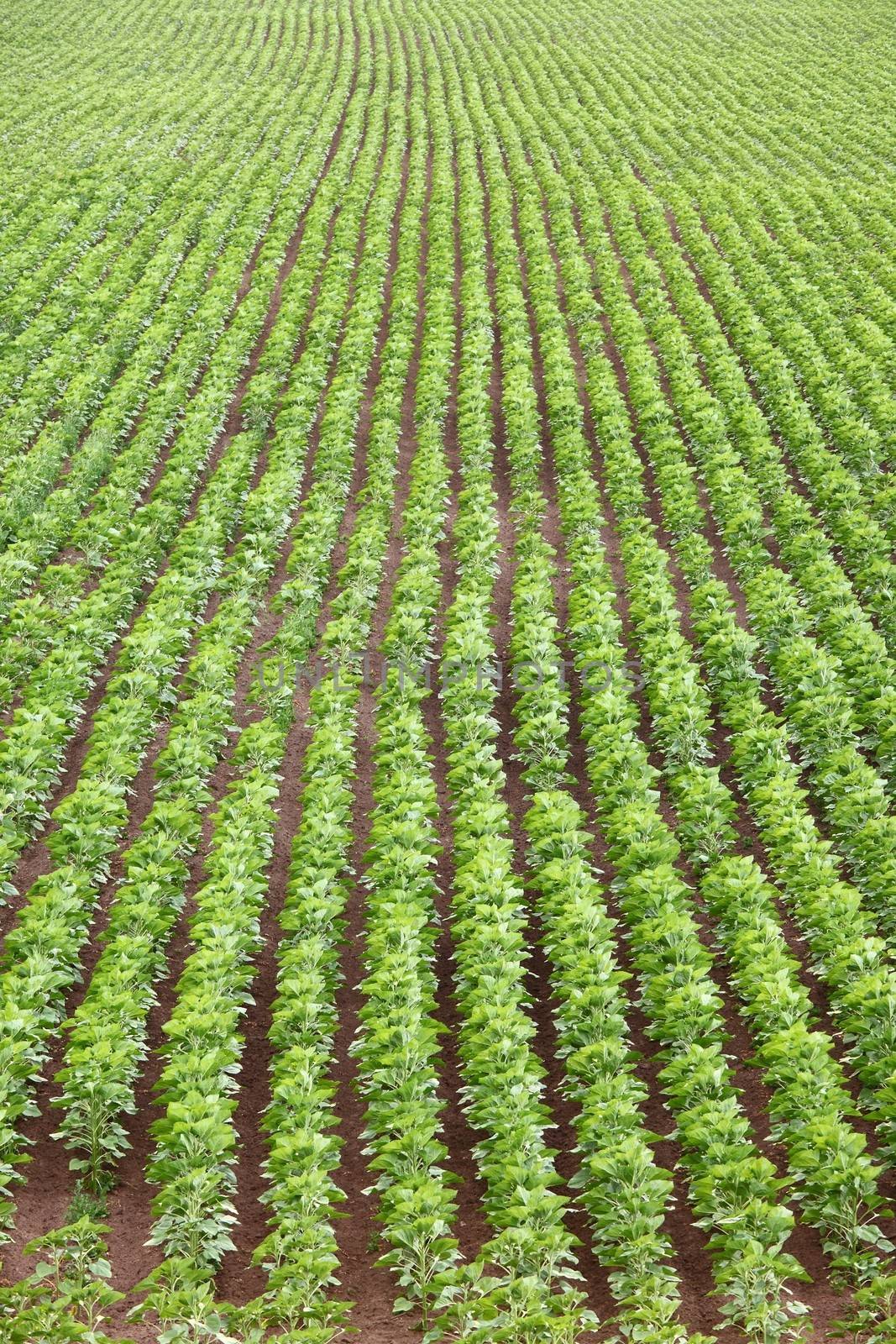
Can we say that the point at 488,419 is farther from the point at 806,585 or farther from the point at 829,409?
the point at 806,585

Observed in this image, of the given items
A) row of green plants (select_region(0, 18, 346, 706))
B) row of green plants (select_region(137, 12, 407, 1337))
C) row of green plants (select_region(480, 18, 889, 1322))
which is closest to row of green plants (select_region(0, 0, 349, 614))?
row of green plants (select_region(0, 18, 346, 706))

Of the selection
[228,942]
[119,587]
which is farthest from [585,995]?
[119,587]

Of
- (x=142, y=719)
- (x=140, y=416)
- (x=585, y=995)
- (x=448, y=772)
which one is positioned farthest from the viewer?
(x=140, y=416)

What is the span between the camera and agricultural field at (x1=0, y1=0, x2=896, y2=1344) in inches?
264

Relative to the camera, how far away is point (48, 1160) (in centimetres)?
771

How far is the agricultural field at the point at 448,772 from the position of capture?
264 inches

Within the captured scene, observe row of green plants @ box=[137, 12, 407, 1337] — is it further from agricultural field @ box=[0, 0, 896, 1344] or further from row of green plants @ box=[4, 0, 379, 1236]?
row of green plants @ box=[4, 0, 379, 1236]

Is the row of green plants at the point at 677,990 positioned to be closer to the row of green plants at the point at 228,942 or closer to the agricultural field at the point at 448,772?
the agricultural field at the point at 448,772

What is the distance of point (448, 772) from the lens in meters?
11.6

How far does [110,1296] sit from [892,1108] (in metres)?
4.95

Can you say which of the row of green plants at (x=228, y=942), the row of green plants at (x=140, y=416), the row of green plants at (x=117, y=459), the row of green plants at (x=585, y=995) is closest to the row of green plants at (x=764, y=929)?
the row of green plants at (x=585, y=995)

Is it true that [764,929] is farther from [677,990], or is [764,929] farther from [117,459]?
[117,459]

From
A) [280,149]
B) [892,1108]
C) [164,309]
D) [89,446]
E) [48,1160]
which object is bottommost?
[48,1160]

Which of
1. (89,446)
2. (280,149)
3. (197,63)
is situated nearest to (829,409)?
(89,446)
